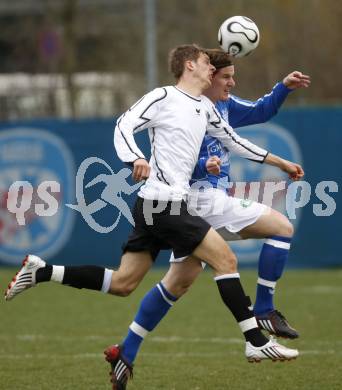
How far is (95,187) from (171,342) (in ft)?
16.2

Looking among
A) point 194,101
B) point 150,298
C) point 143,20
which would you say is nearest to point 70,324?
point 150,298

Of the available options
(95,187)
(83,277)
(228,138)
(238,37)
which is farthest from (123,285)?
(95,187)

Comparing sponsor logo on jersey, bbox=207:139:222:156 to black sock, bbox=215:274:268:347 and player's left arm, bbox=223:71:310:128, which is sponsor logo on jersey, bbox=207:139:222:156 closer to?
player's left arm, bbox=223:71:310:128

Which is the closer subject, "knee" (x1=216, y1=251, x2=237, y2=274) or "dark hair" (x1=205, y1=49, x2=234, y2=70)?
"knee" (x1=216, y1=251, x2=237, y2=274)

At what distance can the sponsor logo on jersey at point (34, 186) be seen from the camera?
14.5 metres

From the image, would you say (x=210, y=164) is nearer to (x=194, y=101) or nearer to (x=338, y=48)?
(x=194, y=101)

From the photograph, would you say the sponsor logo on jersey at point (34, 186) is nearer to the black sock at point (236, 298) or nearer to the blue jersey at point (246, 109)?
the blue jersey at point (246, 109)

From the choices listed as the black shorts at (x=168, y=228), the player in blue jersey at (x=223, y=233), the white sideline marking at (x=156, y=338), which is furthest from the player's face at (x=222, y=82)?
the white sideline marking at (x=156, y=338)

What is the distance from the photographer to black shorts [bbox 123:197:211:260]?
6828 millimetres

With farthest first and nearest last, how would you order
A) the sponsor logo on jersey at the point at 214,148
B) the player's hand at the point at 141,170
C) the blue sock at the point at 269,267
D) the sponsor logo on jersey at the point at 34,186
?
the sponsor logo on jersey at the point at 34,186, the sponsor logo on jersey at the point at 214,148, the blue sock at the point at 269,267, the player's hand at the point at 141,170

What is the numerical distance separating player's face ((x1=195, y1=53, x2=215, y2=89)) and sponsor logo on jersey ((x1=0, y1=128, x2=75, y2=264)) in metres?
7.49

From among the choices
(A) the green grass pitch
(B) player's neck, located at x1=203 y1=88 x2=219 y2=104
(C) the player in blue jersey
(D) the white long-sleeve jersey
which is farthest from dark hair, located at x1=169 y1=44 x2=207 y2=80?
(A) the green grass pitch

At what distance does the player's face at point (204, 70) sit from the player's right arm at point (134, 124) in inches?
10.6

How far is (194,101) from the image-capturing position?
709cm
